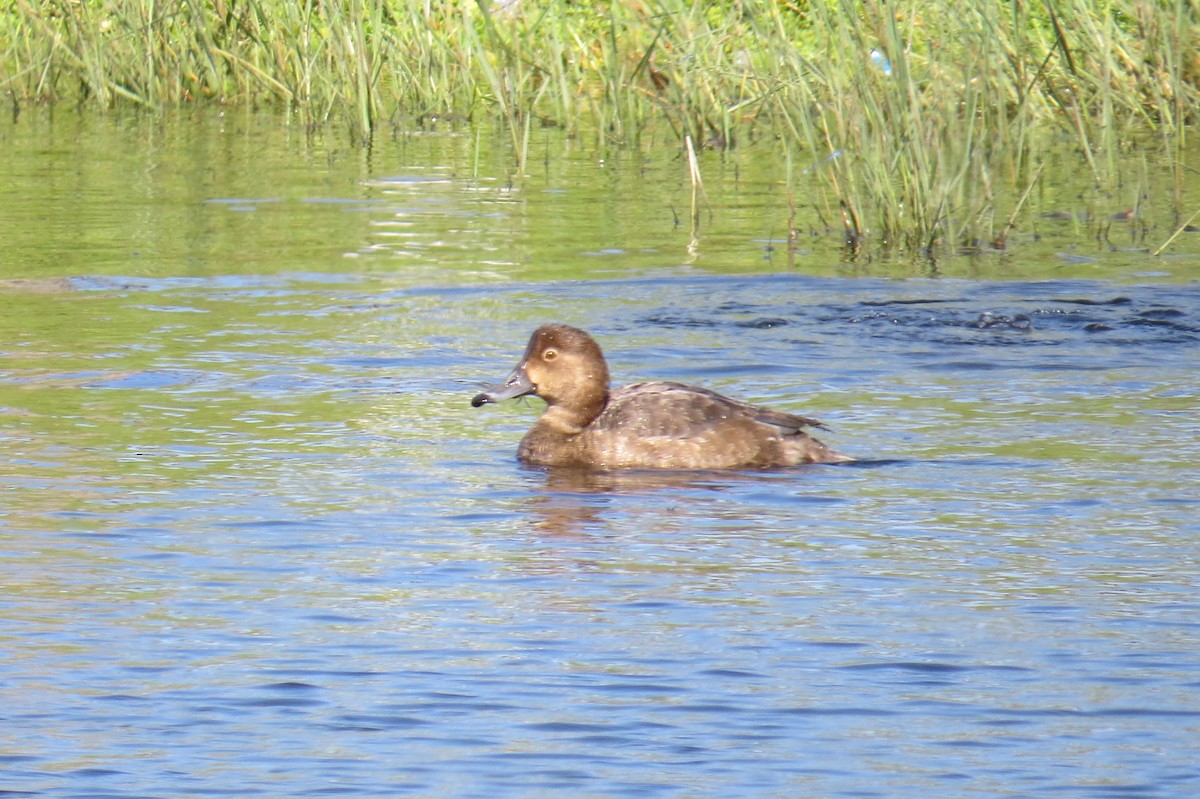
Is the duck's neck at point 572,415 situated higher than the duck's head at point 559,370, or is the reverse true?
the duck's head at point 559,370

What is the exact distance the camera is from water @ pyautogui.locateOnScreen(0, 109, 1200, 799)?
494 cm

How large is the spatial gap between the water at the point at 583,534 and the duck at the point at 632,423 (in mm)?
168

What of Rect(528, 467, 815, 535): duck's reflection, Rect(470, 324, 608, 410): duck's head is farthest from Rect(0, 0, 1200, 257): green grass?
Rect(528, 467, 815, 535): duck's reflection

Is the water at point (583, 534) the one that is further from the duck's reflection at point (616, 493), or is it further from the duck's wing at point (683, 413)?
the duck's wing at point (683, 413)

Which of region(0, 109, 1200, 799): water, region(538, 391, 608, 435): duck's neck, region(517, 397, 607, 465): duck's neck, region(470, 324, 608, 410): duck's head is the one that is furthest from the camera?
region(470, 324, 608, 410): duck's head

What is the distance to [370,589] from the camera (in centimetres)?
A: 628

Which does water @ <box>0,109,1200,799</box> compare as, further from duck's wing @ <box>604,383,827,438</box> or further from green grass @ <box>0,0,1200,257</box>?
green grass @ <box>0,0,1200,257</box>

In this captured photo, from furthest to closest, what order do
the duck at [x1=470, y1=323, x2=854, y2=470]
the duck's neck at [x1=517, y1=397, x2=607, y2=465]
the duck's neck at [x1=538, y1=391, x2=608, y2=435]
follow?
the duck's neck at [x1=538, y1=391, x2=608, y2=435]
the duck's neck at [x1=517, y1=397, x2=607, y2=465]
the duck at [x1=470, y1=323, x2=854, y2=470]

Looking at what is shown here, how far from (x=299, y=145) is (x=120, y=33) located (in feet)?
7.00

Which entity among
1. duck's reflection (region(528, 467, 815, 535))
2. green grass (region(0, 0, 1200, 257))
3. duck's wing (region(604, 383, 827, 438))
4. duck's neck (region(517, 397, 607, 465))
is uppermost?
green grass (region(0, 0, 1200, 257))

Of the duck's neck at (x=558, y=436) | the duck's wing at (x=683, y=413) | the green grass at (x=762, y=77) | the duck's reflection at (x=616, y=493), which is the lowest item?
the duck's reflection at (x=616, y=493)

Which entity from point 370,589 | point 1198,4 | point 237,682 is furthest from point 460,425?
point 1198,4

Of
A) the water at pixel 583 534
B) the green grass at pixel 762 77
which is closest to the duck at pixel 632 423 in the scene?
the water at pixel 583 534

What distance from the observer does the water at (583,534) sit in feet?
16.2
